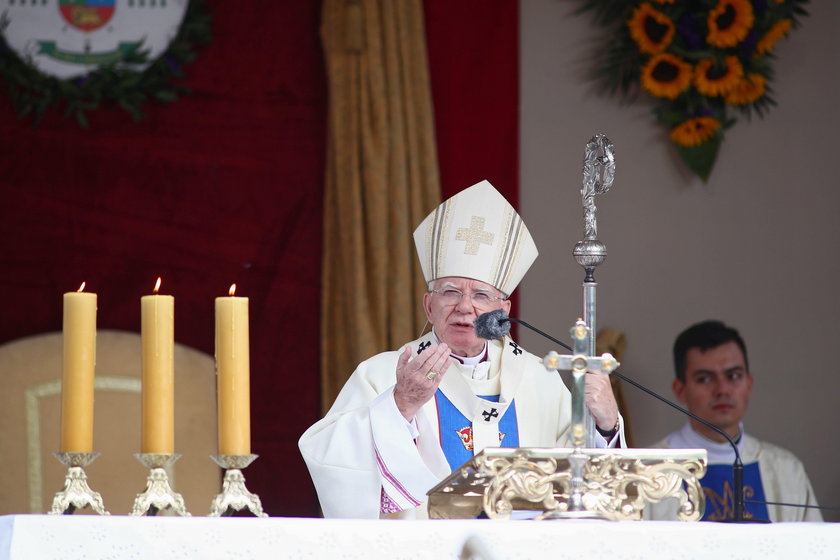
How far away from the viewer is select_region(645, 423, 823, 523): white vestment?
4836 millimetres

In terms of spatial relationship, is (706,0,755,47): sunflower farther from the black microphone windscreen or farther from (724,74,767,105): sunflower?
the black microphone windscreen

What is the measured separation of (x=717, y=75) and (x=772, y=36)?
10.4 inches

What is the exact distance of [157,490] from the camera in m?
1.99

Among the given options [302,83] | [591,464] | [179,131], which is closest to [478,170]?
[302,83]

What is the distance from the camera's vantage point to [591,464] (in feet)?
6.50

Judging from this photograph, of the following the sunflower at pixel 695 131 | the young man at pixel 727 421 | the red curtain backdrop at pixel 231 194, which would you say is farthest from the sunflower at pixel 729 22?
the young man at pixel 727 421

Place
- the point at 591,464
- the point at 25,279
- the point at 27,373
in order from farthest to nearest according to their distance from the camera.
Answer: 1. the point at 25,279
2. the point at 27,373
3. the point at 591,464

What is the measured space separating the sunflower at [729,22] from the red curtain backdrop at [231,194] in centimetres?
89

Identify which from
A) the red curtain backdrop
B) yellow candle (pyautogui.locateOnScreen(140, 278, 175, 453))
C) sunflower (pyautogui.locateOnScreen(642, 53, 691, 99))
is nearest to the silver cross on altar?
yellow candle (pyautogui.locateOnScreen(140, 278, 175, 453))

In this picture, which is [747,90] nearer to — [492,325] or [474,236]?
[474,236]

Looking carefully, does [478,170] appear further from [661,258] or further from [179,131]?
[179,131]

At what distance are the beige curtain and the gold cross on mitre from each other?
137 centimetres

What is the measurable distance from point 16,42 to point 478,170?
1.89 metres

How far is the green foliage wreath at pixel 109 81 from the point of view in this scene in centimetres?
482
